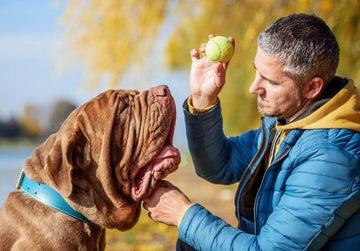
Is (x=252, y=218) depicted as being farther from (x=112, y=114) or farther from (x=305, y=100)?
(x=112, y=114)

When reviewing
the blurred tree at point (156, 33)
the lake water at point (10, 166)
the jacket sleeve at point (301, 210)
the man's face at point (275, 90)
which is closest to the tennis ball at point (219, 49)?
the man's face at point (275, 90)

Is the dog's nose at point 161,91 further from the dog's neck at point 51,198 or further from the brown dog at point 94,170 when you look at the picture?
the dog's neck at point 51,198

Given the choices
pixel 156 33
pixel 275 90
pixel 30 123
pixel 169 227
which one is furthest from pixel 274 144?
pixel 30 123

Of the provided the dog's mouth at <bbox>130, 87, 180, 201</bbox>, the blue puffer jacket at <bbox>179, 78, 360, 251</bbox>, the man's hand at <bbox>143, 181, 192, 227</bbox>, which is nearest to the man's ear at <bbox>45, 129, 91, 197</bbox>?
the dog's mouth at <bbox>130, 87, 180, 201</bbox>

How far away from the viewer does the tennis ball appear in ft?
10.1

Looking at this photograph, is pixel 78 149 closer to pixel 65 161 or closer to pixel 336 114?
pixel 65 161

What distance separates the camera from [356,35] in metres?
6.05

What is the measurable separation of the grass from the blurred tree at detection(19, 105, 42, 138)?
7.45 ft

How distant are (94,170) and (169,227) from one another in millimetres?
4016

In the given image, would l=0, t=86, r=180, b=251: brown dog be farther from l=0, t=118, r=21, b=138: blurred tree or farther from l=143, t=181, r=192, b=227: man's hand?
l=0, t=118, r=21, b=138: blurred tree

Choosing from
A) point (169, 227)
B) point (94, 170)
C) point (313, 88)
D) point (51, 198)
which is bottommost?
point (169, 227)

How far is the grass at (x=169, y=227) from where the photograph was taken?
5.88m

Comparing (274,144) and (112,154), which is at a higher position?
(112,154)

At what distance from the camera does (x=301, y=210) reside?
2.61 meters
